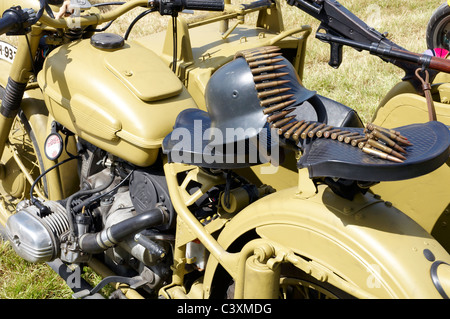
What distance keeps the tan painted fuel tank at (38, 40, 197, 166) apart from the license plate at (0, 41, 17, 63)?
0.75 metres

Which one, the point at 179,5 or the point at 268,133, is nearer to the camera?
the point at 268,133

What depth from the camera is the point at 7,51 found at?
3352mm

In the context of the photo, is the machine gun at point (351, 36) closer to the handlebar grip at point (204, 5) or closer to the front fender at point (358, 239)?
the handlebar grip at point (204, 5)

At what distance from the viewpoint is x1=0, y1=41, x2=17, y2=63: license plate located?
333 centimetres

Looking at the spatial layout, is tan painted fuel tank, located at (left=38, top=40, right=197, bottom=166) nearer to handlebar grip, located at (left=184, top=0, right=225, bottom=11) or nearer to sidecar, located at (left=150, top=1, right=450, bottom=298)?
sidecar, located at (left=150, top=1, right=450, bottom=298)

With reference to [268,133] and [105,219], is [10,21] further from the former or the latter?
[268,133]

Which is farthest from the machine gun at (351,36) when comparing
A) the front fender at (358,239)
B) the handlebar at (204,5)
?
the front fender at (358,239)

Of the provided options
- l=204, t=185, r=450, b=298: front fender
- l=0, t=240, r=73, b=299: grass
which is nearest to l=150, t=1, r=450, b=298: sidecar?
l=204, t=185, r=450, b=298: front fender

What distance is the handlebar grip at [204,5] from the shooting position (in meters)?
2.69

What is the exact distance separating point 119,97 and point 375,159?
123cm

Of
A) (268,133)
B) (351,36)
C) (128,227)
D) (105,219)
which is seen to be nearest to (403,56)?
(351,36)

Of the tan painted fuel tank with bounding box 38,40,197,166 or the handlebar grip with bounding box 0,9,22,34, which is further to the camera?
the tan painted fuel tank with bounding box 38,40,197,166
